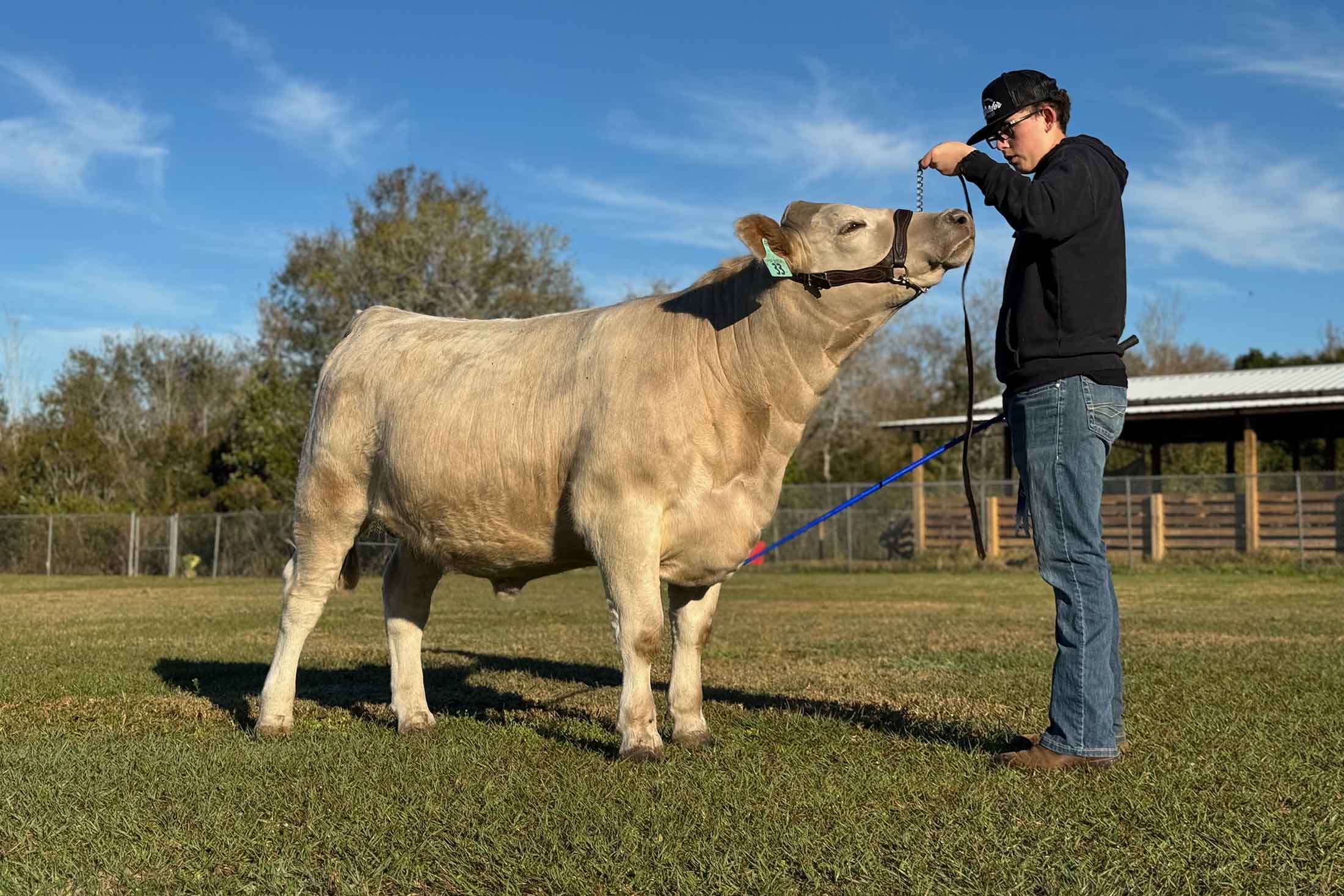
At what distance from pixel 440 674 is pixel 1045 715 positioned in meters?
4.26

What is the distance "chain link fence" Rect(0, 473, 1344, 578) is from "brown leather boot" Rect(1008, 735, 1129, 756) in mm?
23049

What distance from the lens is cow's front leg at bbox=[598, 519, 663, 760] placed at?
5.20m

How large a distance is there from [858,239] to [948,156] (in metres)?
0.55

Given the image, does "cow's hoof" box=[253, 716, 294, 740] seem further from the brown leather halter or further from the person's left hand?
the person's left hand

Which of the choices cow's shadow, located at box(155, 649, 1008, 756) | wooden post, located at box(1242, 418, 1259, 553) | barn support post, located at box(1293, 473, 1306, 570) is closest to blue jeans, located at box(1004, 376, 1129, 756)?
cow's shadow, located at box(155, 649, 1008, 756)

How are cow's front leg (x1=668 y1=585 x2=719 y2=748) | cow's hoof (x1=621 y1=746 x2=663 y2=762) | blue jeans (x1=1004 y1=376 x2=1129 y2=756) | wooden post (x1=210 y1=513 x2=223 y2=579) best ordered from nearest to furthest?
blue jeans (x1=1004 y1=376 x2=1129 y2=756) < cow's hoof (x1=621 y1=746 x2=663 y2=762) < cow's front leg (x1=668 y1=585 x2=719 y2=748) < wooden post (x1=210 y1=513 x2=223 y2=579)

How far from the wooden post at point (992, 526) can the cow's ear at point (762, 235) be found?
2460 cm

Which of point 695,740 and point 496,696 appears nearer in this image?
point 695,740

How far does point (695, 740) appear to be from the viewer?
558cm

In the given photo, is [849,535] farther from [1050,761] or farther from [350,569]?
[1050,761]

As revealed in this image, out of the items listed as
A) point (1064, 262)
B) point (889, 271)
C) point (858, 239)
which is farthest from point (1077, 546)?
point (858, 239)

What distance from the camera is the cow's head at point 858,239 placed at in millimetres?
5086

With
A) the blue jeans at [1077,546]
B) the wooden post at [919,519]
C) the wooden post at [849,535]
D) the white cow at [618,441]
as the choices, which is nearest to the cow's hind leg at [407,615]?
the white cow at [618,441]

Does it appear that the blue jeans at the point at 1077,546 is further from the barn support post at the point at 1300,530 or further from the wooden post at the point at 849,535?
the wooden post at the point at 849,535
